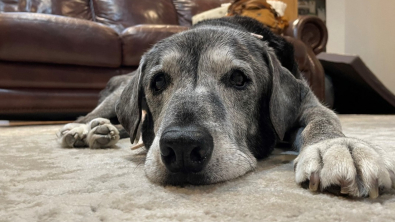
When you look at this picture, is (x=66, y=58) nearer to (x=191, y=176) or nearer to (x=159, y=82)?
(x=159, y=82)

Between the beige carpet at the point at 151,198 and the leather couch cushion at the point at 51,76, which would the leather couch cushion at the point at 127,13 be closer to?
the leather couch cushion at the point at 51,76

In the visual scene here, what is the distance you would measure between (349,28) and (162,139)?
25.2ft

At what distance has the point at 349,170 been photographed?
110 cm

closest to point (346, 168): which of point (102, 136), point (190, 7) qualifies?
point (102, 136)

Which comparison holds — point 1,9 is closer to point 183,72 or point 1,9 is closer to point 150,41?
point 150,41

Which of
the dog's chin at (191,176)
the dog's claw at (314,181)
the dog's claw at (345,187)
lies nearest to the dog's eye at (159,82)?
the dog's chin at (191,176)

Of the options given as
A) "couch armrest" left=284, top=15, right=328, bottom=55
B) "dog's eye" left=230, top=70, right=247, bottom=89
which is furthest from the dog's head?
"couch armrest" left=284, top=15, right=328, bottom=55

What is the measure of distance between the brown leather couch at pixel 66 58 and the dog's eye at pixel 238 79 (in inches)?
108

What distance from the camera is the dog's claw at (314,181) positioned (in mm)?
1168

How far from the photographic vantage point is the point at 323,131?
65.1 inches

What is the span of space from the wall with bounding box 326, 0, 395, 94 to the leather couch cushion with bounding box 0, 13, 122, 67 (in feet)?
16.9

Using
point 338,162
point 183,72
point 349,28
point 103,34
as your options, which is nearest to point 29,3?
point 103,34

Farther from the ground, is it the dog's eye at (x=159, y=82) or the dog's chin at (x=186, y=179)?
the dog's eye at (x=159, y=82)

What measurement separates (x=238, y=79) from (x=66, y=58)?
298 centimetres
